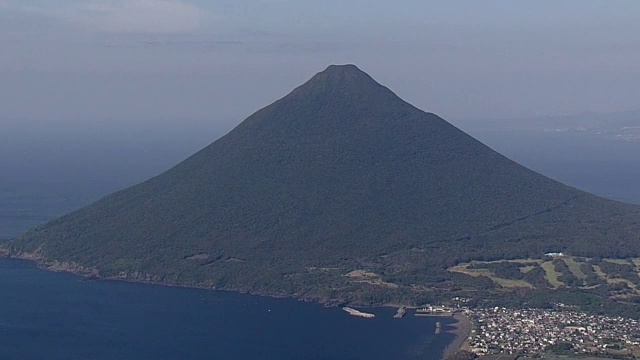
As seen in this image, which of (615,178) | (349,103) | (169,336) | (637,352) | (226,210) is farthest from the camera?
(615,178)

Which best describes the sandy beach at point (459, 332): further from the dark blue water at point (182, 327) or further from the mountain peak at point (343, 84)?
the mountain peak at point (343, 84)

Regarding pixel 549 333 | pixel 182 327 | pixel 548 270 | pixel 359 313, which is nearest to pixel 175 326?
pixel 182 327

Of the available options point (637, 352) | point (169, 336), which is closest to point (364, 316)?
point (169, 336)

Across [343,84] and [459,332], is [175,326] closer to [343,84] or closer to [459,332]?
[459,332]

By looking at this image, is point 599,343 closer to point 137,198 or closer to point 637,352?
point 637,352

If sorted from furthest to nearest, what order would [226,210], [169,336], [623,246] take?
[226,210]
[623,246]
[169,336]

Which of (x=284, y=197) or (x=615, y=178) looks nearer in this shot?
(x=284, y=197)
